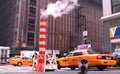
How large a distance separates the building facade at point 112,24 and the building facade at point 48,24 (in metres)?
22.6

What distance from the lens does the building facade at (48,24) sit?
199 feet

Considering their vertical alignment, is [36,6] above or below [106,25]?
above

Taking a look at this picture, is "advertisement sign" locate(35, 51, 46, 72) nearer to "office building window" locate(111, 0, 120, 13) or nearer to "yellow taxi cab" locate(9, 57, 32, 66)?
"office building window" locate(111, 0, 120, 13)

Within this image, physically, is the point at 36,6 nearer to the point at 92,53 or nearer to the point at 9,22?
the point at 9,22

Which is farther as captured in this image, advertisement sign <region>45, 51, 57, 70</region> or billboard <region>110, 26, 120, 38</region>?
billboard <region>110, 26, 120, 38</region>

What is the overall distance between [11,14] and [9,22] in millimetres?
2165

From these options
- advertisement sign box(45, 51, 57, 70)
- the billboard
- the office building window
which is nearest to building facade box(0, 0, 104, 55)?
the office building window

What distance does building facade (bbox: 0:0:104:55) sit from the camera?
6078 centimetres

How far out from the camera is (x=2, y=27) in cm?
7219

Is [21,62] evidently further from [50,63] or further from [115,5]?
[50,63]

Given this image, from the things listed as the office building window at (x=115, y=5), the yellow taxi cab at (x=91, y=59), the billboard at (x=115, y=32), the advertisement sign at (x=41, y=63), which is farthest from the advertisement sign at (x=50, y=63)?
the office building window at (x=115, y=5)

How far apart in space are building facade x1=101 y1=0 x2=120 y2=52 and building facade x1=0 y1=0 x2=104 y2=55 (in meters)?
22.6

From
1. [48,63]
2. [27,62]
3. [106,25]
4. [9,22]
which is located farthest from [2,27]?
[48,63]

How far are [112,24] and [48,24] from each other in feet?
121
